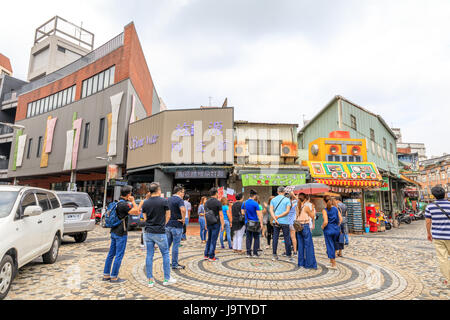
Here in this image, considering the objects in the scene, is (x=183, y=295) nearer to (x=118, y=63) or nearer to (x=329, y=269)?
(x=329, y=269)

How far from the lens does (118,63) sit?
2392 centimetres

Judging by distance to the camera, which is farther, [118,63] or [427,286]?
[118,63]

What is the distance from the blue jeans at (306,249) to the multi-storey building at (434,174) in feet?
191

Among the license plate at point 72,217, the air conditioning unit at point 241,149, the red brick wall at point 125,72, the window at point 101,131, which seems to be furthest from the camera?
the window at point 101,131

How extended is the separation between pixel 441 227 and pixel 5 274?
23.7ft

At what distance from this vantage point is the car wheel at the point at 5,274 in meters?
3.84

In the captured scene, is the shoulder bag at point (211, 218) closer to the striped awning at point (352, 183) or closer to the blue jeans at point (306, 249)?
the blue jeans at point (306, 249)

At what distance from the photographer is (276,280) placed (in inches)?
204

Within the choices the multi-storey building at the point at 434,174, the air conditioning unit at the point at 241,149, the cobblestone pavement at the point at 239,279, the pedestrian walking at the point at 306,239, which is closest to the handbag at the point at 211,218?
the cobblestone pavement at the point at 239,279

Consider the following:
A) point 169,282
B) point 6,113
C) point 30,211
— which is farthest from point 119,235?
point 6,113

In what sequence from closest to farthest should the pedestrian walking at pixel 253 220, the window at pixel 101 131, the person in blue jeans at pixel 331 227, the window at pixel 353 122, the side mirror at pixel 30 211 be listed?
the side mirror at pixel 30 211
the person in blue jeans at pixel 331 227
the pedestrian walking at pixel 253 220
the window at pixel 353 122
the window at pixel 101 131

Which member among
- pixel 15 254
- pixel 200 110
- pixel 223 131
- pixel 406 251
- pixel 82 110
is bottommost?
pixel 406 251

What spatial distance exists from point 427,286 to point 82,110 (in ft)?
95.3
